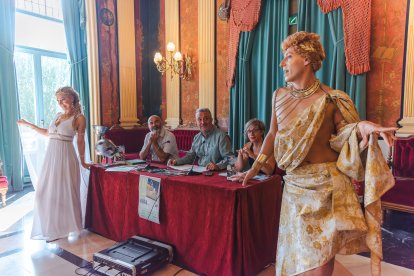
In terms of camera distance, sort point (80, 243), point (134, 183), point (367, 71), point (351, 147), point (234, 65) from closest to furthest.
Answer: point (351, 147)
point (134, 183)
point (80, 243)
point (367, 71)
point (234, 65)

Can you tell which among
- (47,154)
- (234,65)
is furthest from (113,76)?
(47,154)

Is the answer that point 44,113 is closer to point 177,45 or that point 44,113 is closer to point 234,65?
point 177,45

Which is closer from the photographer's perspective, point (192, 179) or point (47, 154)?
point (192, 179)

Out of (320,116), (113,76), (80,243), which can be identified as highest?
(113,76)

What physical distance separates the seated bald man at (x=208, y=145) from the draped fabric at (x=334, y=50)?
→ 1.87 meters

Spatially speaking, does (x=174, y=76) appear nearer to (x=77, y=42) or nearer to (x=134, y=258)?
(x=77, y=42)

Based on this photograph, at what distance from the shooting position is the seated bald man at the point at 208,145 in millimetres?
3115

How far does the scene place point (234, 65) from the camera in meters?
4.89

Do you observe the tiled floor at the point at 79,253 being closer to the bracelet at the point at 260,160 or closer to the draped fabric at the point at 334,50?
the bracelet at the point at 260,160

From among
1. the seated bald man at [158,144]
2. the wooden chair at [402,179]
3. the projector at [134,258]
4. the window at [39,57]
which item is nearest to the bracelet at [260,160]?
the projector at [134,258]

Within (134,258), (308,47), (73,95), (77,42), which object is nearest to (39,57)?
(77,42)

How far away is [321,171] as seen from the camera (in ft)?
4.74

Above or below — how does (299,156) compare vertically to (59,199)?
above

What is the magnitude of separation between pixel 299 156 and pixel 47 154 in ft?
8.43
